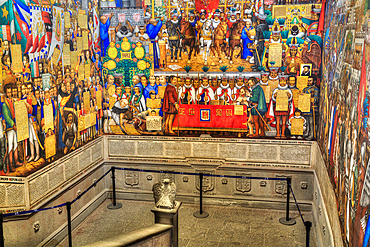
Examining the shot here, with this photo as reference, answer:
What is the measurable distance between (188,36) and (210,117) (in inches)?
87.0

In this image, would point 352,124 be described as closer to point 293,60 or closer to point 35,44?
point 293,60

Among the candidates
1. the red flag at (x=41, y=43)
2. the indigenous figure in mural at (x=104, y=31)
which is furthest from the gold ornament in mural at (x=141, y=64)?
the red flag at (x=41, y=43)

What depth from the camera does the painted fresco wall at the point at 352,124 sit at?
359 cm

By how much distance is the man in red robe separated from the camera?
10.4 metres

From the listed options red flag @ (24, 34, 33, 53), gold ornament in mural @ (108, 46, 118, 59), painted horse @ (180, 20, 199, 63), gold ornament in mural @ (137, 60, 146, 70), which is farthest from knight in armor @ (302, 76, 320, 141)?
red flag @ (24, 34, 33, 53)

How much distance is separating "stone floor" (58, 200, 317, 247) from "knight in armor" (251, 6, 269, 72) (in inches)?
149

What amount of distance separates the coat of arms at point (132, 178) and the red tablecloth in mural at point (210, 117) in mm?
1800

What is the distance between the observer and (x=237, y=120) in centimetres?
1020

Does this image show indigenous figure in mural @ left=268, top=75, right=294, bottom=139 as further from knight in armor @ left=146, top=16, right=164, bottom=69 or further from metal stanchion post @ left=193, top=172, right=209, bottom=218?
knight in armor @ left=146, top=16, right=164, bottom=69

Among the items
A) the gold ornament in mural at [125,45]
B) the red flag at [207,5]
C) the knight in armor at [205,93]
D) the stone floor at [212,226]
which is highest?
the red flag at [207,5]

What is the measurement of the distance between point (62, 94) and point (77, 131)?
1.10 m

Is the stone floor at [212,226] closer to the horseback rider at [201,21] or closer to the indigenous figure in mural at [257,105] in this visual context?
the indigenous figure in mural at [257,105]

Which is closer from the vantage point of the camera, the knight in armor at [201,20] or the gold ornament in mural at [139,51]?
the knight in armor at [201,20]

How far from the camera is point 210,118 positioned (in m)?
10.3
